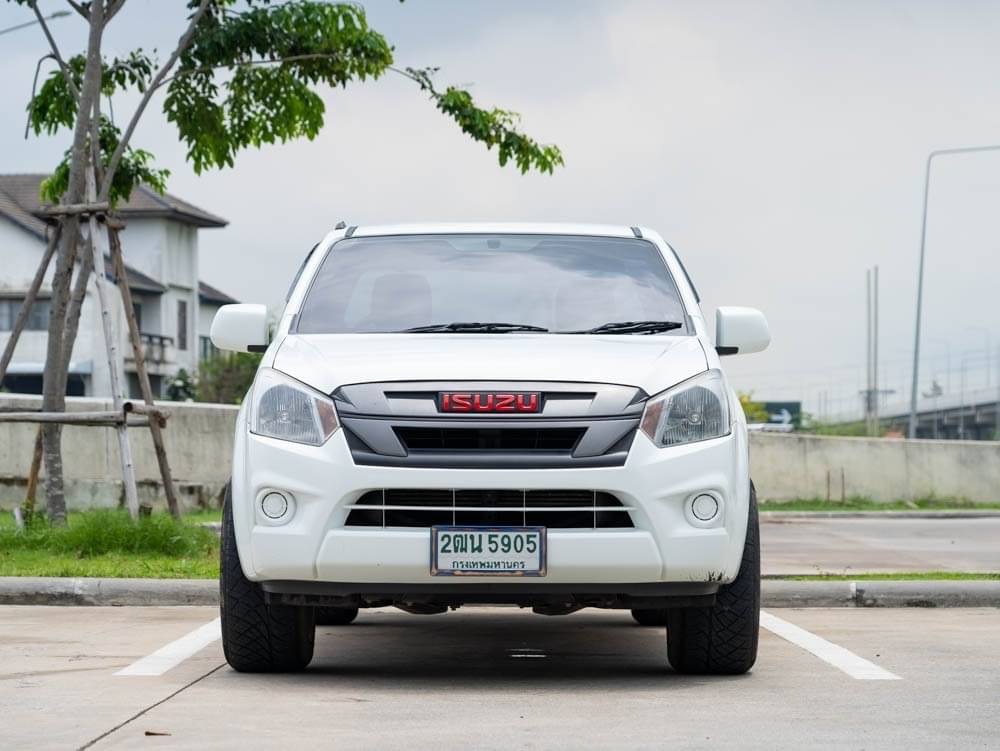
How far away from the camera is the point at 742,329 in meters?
7.55

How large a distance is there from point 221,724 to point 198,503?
15.1m

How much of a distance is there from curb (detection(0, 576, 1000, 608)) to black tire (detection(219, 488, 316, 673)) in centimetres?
327

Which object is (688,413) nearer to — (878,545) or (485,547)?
(485,547)

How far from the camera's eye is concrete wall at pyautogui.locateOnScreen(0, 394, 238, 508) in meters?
19.8

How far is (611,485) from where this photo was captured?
257 inches

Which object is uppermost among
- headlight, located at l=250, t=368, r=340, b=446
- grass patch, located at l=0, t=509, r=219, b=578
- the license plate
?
headlight, located at l=250, t=368, r=340, b=446

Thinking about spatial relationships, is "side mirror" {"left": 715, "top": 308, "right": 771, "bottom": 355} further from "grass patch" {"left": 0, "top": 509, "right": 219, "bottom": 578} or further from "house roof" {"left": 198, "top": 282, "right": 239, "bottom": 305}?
"house roof" {"left": 198, "top": 282, "right": 239, "bottom": 305}

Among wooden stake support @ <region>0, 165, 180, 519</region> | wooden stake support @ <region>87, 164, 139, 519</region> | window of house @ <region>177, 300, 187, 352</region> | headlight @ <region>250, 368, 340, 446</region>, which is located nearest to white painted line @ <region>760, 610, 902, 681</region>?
headlight @ <region>250, 368, 340, 446</region>

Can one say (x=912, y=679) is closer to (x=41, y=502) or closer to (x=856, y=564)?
(x=856, y=564)

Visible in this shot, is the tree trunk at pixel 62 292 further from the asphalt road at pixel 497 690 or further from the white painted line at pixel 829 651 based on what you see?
the white painted line at pixel 829 651

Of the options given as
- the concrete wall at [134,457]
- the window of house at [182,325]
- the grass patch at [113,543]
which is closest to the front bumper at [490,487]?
the grass patch at [113,543]

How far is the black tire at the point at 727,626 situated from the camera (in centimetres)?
698

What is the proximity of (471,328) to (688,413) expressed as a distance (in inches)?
43.1

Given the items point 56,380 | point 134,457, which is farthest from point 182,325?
point 56,380
